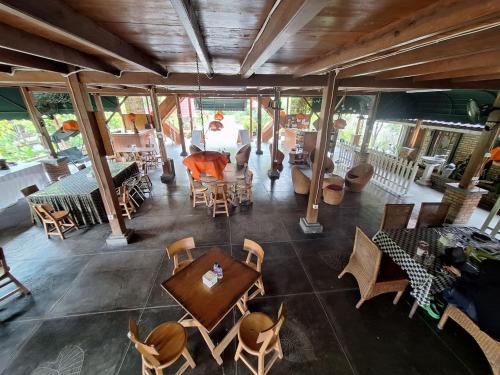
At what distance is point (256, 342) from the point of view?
2.08 meters

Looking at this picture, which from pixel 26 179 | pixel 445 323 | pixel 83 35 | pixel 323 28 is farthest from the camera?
pixel 26 179

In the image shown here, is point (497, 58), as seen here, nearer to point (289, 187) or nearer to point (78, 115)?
point (289, 187)

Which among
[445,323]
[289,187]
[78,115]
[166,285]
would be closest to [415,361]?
[445,323]

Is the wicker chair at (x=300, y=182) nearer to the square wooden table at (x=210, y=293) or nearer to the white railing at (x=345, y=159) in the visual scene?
the white railing at (x=345, y=159)

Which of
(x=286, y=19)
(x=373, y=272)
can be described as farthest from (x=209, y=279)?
(x=286, y=19)

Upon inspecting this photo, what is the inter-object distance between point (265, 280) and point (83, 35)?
11.9ft

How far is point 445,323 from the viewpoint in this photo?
2.73 m

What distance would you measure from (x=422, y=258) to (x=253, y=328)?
2411mm

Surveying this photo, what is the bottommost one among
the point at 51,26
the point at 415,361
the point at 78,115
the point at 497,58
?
the point at 415,361

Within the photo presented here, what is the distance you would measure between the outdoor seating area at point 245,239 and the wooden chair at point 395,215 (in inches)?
1.0

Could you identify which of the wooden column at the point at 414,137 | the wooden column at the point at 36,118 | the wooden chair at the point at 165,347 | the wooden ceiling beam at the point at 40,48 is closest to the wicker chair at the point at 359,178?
the wooden column at the point at 414,137

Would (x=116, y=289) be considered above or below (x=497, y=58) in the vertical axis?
below

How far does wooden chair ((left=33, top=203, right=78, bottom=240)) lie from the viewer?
4.28 meters

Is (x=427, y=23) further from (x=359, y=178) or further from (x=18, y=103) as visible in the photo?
(x=18, y=103)
